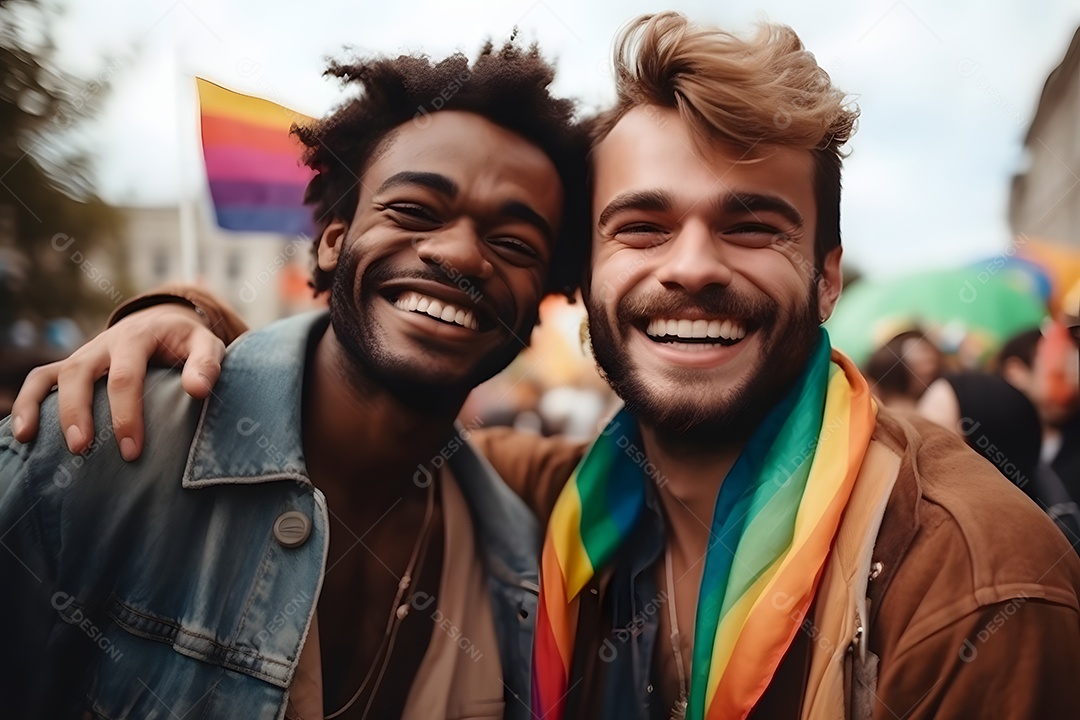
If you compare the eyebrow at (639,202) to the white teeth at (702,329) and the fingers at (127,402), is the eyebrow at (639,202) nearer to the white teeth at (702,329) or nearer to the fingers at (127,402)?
the white teeth at (702,329)

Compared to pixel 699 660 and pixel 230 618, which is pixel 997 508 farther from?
pixel 230 618

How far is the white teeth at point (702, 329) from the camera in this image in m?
2.10

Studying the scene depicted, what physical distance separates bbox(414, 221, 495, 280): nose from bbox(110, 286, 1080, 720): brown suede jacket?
4.07ft

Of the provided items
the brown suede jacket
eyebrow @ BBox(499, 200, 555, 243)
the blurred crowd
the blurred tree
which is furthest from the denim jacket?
the blurred crowd

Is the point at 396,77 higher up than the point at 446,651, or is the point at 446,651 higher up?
the point at 396,77

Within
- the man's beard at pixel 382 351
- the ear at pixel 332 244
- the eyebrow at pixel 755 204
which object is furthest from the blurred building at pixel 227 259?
the eyebrow at pixel 755 204

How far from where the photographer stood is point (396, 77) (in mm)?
2379

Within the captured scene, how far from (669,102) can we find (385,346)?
42.3 inches

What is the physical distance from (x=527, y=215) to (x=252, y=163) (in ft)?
4.00

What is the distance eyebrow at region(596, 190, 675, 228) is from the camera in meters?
2.14

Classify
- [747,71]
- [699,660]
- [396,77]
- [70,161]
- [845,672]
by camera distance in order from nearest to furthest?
[845,672] < [699,660] < [747,71] < [396,77] < [70,161]

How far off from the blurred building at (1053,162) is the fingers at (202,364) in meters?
2.83

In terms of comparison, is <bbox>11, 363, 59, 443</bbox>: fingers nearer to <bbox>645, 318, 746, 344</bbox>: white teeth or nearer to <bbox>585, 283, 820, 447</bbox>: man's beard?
<bbox>585, 283, 820, 447</bbox>: man's beard

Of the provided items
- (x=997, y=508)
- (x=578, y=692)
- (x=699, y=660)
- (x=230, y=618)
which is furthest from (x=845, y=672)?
(x=230, y=618)
